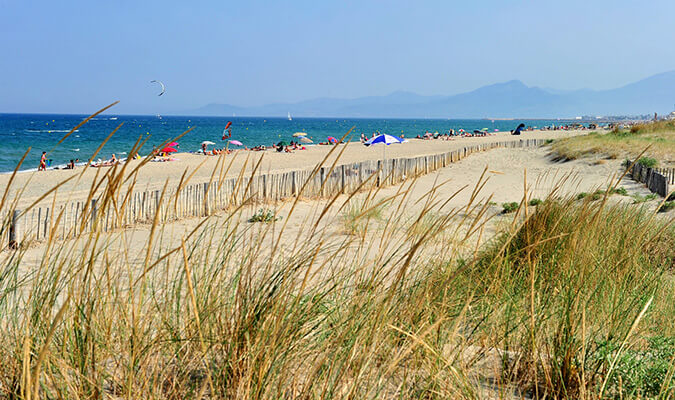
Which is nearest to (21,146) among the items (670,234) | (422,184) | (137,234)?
(422,184)

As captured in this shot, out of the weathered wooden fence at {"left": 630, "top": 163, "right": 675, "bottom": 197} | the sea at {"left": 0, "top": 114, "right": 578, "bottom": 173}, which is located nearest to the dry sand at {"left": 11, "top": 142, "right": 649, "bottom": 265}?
the weathered wooden fence at {"left": 630, "top": 163, "right": 675, "bottom": 197}

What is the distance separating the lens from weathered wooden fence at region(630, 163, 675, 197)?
1027 centimetres

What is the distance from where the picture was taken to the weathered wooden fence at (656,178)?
10273 millimetres

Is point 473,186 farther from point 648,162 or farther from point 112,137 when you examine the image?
point 112,137

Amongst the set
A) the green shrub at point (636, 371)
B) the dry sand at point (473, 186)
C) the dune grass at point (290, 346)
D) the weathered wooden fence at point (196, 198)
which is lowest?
the dry sand at point (473, 186)

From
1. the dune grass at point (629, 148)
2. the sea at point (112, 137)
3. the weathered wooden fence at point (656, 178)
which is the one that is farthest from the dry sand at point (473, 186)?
the sea at point (112, 137)

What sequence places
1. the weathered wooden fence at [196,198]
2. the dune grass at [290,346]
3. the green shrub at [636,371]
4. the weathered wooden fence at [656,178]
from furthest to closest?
1. the weathered wooden fence at [656,178]
2. the weathered wooden fence at [196,198]
3. the green shrub at [636,371]
4. the dune grass at [290,346]

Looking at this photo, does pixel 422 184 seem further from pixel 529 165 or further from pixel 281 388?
pixel 281 388

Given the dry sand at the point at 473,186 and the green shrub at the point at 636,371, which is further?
the dry sand at the point at 473,186

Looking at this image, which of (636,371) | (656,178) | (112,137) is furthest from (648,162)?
(112,137)

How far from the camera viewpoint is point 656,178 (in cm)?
1093

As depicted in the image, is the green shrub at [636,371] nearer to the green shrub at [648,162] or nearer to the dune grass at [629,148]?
the green shrub at [648,162]

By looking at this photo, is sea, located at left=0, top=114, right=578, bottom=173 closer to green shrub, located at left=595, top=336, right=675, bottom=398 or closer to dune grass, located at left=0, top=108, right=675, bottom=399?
dune grass, located at left=0, top=108, right=675, bottom=399

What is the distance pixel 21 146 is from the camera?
40.7 m
